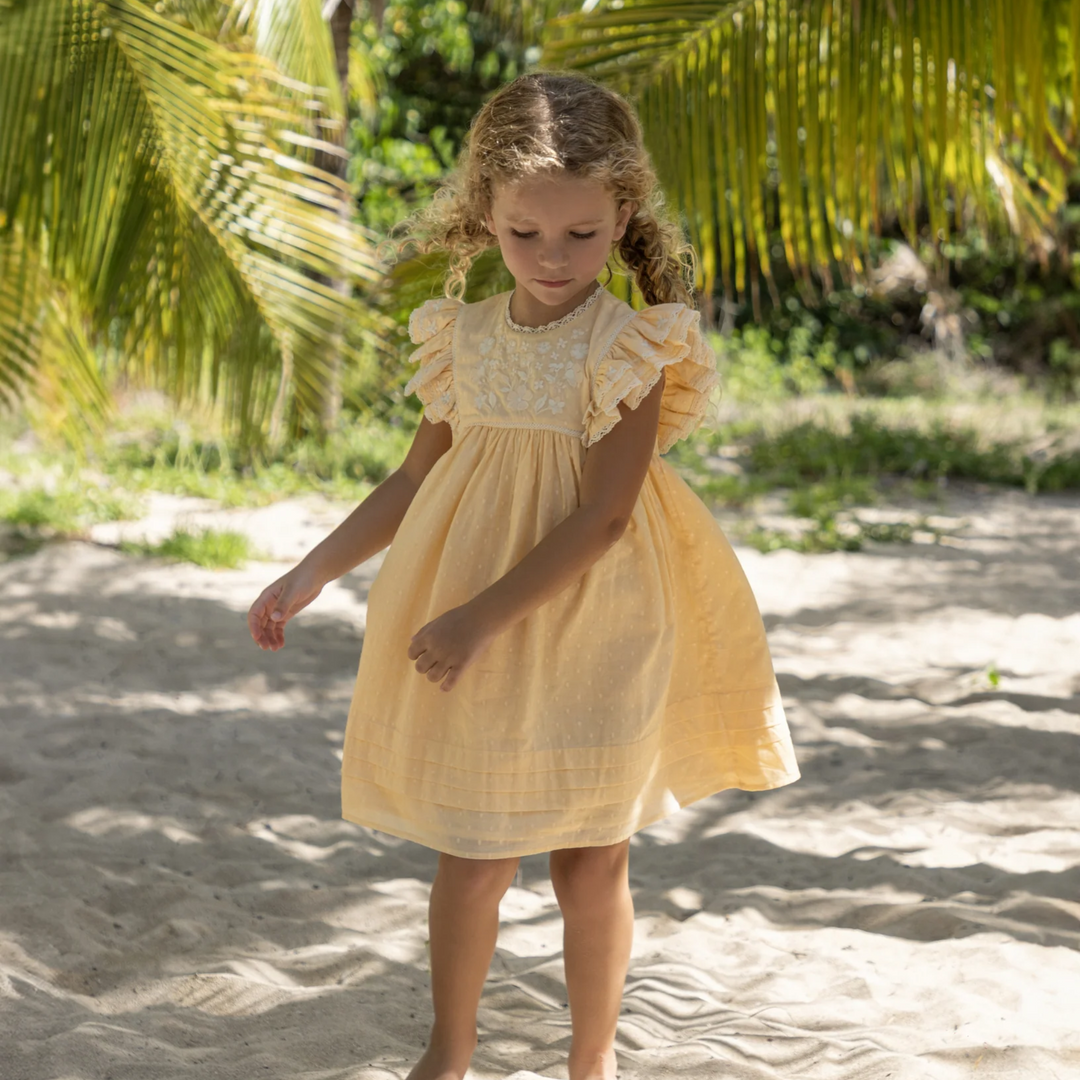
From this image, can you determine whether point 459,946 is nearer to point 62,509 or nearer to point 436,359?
point 436,359

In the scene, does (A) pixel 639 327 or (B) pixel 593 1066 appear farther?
(B) pixel 593 1066

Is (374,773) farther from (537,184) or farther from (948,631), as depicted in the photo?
(948,631)

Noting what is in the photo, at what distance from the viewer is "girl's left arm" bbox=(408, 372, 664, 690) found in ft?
5.32

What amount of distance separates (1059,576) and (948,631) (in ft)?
3.60

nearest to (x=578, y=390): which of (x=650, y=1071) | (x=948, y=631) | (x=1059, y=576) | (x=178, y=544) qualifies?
(x=650, y=1071)

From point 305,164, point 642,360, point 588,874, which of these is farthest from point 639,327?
point 305,164

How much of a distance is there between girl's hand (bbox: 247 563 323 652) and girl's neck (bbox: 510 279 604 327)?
19.6 inches

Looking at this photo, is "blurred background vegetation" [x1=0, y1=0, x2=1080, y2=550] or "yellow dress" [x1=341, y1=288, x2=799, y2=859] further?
"blurred background vegetation" [x1=0, y1=0, x2=1080, y2=550]

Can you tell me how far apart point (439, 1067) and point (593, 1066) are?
24 cm

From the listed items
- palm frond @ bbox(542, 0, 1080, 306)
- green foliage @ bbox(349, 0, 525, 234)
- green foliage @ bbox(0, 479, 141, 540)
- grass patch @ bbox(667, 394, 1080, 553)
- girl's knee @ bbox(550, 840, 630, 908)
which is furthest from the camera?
green foliage @ bbox(349, 0, 525, 234)

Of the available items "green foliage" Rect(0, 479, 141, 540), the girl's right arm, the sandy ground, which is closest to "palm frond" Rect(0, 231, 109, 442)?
the sandy ground

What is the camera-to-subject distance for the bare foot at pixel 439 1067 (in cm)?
187

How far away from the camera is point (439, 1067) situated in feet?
6.14

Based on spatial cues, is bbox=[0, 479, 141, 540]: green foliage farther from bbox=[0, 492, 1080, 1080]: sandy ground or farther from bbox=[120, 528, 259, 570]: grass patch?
bbox=[0, 492, 1080, 1080]: sandy ground
